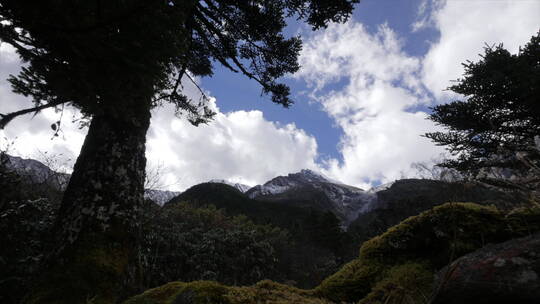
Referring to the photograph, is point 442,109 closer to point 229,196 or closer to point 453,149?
point 453,149

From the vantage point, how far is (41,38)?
6.27 ft

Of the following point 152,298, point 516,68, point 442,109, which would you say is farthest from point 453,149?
point 152,298

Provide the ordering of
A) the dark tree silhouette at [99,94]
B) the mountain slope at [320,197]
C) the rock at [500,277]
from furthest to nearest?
1. the mountain slope at [320,197]
2. the dark tree silhouette at [99,94]
3. the rock at [500,277]

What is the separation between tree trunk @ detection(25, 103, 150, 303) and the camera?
2414 mm

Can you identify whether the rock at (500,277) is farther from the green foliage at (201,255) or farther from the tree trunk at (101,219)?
the green foliage at (201,255)

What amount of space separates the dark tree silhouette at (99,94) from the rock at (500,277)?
2.46 meters

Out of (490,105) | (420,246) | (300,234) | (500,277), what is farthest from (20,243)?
(300,234)

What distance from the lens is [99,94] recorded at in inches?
90.3

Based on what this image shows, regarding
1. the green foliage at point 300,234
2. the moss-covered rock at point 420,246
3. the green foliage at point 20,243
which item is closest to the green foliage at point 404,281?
the moss-covered rock at point 420,246

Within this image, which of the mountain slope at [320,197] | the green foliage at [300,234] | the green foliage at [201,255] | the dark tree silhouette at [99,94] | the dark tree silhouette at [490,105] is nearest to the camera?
the dark tree silhouette at [99,94]

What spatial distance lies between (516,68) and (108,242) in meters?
14.8

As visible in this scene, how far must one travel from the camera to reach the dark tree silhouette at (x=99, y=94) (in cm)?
184

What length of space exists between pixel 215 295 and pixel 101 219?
1.70 metres

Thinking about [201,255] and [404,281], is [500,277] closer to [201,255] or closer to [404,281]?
[404,281]
